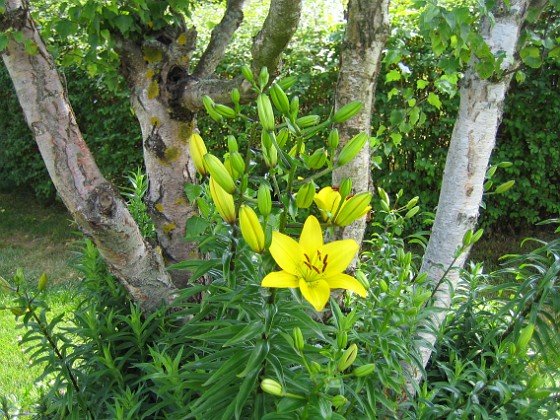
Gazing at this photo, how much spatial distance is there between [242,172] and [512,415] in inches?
50.7

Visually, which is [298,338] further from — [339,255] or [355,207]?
[355,207]

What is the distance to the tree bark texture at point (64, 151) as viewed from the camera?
A: 6.62ft

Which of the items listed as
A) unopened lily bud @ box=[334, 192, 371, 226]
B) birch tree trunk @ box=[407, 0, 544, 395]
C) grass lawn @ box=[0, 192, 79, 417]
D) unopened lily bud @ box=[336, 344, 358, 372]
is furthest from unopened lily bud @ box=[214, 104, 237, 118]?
grass lawn @ box=[0, 192, 79, 417]

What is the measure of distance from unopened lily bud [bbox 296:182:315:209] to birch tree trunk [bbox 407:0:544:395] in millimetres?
1003

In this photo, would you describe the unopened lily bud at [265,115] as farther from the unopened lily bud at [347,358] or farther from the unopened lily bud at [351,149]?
the unopened lily bud at [347,358]

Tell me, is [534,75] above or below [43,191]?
above

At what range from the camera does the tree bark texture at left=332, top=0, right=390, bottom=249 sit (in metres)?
2.04

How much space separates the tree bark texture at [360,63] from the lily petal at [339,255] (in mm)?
882

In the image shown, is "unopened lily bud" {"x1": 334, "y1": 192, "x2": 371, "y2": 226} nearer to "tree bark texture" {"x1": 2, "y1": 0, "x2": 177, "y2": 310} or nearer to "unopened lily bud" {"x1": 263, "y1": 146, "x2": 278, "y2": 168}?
"unopened lily bud" {"x1": 263, "y1": 146, "x2": 278, "y2": 168}

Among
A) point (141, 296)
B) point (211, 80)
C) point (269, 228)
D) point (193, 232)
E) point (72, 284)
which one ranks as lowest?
point (72, 284)

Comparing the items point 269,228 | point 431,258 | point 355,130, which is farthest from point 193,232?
point 431,258

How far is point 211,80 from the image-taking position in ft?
7.59

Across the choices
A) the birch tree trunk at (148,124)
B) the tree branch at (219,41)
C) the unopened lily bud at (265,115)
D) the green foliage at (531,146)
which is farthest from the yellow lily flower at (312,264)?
the green foliage at (531,146)

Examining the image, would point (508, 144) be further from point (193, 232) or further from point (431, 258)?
point (193, 232)
